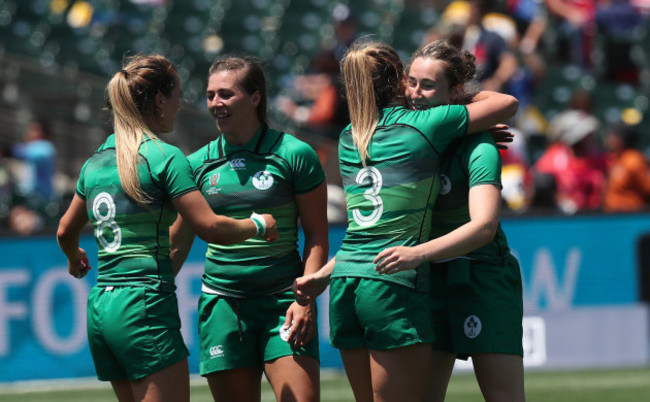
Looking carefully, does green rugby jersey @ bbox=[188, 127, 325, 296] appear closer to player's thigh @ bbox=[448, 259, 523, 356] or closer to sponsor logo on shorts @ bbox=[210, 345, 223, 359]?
sponsor logo on shorts @ bbox=[210, 345, 223, 359]

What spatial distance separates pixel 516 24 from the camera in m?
13.6

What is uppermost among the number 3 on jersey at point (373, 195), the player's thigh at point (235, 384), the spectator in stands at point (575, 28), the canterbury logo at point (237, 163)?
the spectator in stands at point (575, 28)

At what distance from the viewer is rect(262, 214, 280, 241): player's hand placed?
428cm

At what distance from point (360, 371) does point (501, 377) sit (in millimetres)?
572

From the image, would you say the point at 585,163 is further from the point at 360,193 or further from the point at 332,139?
the point at 360,193

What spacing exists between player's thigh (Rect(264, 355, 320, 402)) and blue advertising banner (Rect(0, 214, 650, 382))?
211 inches

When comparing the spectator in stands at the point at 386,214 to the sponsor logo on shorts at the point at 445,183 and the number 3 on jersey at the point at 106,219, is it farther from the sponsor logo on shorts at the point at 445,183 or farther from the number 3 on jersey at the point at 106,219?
the number 3 on jersey at the point at 106,219

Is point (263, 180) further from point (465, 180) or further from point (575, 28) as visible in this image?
point (575, 28)

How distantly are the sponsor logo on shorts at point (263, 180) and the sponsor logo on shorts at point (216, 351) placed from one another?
701 millimetres

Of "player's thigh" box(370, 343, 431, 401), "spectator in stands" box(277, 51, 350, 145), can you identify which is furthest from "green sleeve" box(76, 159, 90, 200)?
"spectator in stands" box(277, 51, 350, 145)

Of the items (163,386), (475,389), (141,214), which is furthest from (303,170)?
(475,389)

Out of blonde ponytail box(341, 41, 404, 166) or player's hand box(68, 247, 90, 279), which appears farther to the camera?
player's hand box(68, 247, 90, 279)

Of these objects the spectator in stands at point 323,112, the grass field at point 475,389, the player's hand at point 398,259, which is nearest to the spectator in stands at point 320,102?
the spectator in stands at point 323,112

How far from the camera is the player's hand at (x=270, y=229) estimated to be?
4.28 metres
